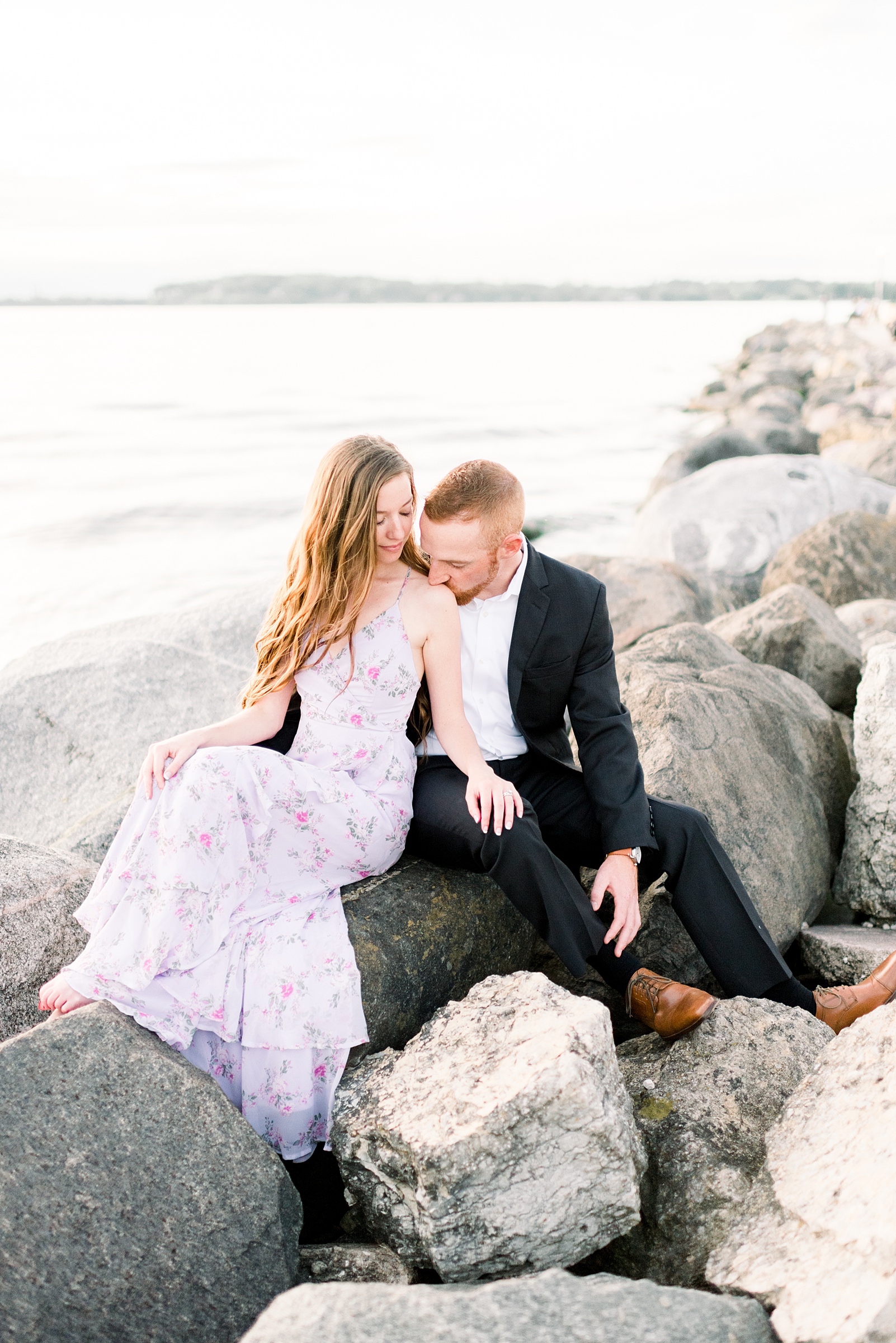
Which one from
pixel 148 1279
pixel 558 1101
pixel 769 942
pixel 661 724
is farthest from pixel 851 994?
pixel 148 1279

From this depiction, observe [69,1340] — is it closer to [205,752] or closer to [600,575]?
[205,752]

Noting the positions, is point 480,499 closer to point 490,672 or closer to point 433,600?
point 433,600

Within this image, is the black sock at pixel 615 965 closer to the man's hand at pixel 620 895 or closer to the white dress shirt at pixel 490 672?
the man's hand at pixel 620 895

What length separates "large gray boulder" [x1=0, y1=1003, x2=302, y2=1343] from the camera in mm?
2381

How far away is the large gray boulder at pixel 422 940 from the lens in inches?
129

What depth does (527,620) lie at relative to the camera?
3.82 meters

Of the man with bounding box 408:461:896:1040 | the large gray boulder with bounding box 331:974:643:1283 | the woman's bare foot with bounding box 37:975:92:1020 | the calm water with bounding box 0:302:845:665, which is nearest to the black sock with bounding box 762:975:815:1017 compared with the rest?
the man with bounding box 408:461:896:1040

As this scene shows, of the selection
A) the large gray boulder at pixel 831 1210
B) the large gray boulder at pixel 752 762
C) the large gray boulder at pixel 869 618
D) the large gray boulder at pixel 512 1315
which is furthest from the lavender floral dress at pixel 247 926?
the large gray boulder at pixel 869 618

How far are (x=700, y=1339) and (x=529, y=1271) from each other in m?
0.67

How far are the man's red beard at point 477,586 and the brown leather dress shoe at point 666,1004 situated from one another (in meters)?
1.43

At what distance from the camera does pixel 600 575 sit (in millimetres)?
7371

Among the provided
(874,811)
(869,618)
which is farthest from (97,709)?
(869,618)

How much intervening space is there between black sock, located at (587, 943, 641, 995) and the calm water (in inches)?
410

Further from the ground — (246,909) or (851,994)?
(246,909)
